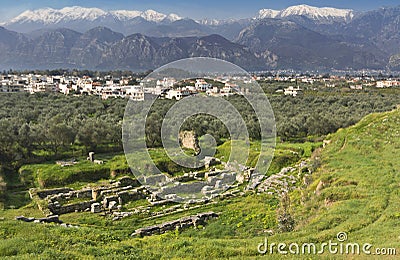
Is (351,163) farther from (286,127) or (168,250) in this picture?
(286,127)

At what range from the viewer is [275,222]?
64.8 feet

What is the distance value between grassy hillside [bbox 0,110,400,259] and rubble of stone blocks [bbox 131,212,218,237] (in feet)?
2.50

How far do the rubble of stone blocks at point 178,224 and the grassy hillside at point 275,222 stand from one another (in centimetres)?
76

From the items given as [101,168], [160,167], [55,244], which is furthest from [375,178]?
[101,168]

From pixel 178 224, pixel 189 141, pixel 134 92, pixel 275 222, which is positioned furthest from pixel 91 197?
pixel 134 92

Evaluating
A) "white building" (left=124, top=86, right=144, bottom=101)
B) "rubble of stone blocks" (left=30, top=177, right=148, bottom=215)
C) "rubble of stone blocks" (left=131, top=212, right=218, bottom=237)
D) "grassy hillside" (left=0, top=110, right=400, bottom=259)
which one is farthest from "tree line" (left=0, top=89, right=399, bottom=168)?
"rubble of stone blocks" (left=131, top=212, right=218, bottom=237)

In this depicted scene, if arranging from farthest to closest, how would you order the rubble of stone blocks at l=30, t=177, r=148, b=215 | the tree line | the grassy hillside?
the tree line → the rubble of stone blocks at l=30, t=177, r=148, b=215 → the grassy hillside

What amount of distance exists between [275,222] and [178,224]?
5.81m

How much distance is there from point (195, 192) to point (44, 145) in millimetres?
22174

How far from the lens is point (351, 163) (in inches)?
875

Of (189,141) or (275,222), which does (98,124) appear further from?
(275,222)

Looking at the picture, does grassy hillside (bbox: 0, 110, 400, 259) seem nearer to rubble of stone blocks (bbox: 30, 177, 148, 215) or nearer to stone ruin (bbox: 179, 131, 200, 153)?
rubble of stone blocks (bbox: 30, 177, 148, 215)

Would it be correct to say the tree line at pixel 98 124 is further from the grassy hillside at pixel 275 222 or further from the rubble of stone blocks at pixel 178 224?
the rubble of stone blocks at pixel 178 224

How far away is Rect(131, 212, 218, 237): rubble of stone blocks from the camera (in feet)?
67.1
